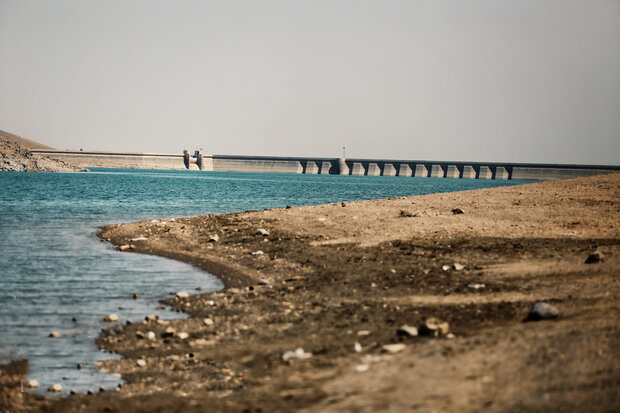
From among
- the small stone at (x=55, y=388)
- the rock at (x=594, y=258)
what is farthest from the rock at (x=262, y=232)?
the small stone at (x=55, y=388)

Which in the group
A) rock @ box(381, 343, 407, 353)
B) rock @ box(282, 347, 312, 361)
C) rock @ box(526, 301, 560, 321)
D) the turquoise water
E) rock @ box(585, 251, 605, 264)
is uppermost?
rock @ box(585, 251, 605, 264)

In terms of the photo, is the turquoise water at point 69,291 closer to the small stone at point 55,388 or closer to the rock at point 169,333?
the small stone at point 55,388

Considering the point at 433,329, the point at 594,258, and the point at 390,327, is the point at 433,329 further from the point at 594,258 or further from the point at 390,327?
the point at 594,258

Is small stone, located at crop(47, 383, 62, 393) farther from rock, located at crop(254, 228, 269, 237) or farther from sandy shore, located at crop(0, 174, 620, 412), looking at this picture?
rock, located at crop(254, 228, 269, 237)

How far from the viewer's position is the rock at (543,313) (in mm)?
10086

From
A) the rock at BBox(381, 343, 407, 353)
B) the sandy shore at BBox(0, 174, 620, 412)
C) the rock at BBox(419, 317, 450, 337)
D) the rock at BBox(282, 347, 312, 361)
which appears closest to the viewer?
the sandy shore at BBox(0, 174, 620, 412)

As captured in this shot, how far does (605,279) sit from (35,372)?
1032 centimetres

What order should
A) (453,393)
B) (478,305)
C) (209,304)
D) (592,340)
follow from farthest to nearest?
(209,304), (478,305), (592,340), (453,393)

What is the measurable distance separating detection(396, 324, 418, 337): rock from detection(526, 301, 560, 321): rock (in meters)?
→ 1.84

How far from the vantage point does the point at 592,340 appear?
846 centimetres

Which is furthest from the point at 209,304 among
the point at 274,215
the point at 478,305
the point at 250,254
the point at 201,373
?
the point at 274,215

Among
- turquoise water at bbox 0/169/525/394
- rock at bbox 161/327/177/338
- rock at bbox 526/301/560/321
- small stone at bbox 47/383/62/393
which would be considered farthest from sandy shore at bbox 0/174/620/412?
turquoise water at bbox 0/169/525/394

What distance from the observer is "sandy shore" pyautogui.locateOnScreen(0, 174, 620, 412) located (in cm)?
744

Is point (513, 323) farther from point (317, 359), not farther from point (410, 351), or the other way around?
point (317, 359)
